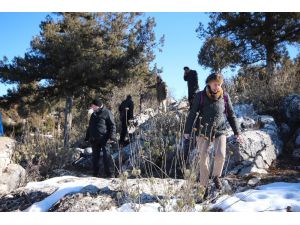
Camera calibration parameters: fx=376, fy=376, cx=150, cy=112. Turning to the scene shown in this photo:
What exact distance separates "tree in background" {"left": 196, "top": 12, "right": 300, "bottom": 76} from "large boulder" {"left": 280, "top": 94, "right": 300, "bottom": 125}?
6305 millimetres

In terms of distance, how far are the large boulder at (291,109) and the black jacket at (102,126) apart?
14.4 ft

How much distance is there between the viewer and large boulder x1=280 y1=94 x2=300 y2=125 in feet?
29.9

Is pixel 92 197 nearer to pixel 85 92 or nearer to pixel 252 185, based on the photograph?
pixel 252 185

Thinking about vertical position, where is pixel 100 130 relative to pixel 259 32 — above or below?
below

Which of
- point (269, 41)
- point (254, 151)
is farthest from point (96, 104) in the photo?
point (269, 41)

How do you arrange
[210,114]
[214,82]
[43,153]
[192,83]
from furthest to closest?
[192,83] < [43,153] < [210,114] < [214,82]

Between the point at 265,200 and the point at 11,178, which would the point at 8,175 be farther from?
the point at 265,200

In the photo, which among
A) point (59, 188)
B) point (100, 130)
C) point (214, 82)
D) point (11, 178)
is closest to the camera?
point (214, 82)

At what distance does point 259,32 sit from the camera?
16406 millimetres

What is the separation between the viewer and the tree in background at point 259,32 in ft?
52.9

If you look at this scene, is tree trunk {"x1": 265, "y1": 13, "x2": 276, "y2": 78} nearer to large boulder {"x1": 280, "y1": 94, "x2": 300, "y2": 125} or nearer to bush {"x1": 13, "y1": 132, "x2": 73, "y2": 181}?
large boulder {"x1": 280, "y1": 94, "x2": 300, "y2": 125}

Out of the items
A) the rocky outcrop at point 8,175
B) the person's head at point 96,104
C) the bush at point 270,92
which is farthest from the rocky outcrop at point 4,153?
the bush at point 270,92

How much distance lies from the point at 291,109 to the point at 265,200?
17.4 feet
